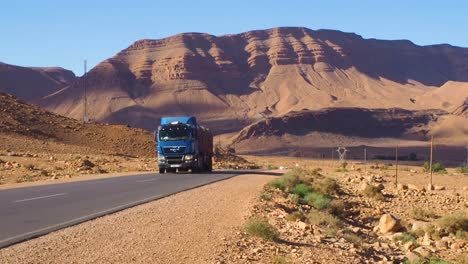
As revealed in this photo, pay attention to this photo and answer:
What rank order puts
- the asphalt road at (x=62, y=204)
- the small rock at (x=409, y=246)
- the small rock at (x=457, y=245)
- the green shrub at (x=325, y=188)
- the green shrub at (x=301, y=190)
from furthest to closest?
the green shrub at (x=325, y=188), the green shrub at (x=301, y=190), the small rock at (x=457, y=245), the small rock at (x=409, y=246), the asphalt road at (x=62, y=204)

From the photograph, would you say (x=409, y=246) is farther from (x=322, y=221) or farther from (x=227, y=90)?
(x=227, y=90)

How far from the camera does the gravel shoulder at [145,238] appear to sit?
11062mm

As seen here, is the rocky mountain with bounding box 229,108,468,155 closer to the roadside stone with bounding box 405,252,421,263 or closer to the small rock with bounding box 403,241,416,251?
the small rock with bounding box 403,241,416,251

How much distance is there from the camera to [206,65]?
639 feet

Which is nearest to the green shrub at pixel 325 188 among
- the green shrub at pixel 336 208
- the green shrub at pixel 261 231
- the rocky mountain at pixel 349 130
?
the green shrub at pixel 336 208

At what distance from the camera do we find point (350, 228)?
21.2 meters

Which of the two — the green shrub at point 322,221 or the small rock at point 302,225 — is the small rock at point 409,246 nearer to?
the green shrub at point 322,221

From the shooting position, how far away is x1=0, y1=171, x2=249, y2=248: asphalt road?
1407 cm

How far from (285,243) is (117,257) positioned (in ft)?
13.7

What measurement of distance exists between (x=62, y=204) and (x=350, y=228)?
28.6 feet

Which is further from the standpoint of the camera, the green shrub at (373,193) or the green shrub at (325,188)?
the green shrub at (325,188)

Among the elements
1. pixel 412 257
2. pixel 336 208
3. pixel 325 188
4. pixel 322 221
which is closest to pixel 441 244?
pixel 322 221

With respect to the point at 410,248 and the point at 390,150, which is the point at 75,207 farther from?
the point at 390,150

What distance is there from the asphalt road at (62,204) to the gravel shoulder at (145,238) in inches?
21.7
